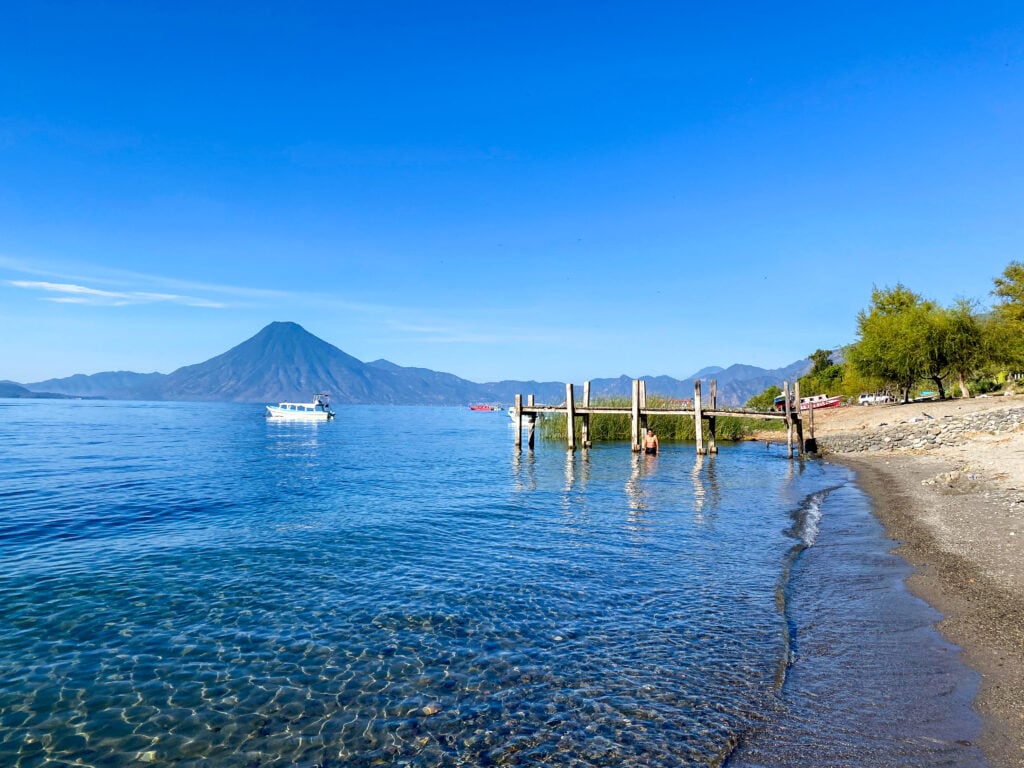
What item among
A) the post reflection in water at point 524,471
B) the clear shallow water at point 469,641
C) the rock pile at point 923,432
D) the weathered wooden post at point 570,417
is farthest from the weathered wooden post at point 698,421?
the clear shallow water at point 469,641

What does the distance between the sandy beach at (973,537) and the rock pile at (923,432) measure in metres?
0.17

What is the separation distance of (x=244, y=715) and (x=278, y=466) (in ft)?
98.4

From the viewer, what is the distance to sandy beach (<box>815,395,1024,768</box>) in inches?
250

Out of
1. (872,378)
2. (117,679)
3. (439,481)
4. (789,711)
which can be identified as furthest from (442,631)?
(872,378)

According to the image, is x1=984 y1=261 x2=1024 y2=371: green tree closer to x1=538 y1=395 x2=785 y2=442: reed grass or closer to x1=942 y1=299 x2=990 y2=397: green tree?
x1=942 y1=299 x2=990 y2=397: green tree

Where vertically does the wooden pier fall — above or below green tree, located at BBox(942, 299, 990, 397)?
below

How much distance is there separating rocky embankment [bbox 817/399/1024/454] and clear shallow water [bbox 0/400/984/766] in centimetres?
1797

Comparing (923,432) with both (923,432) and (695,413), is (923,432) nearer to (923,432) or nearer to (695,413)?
(923,432)

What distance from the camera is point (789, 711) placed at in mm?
6262

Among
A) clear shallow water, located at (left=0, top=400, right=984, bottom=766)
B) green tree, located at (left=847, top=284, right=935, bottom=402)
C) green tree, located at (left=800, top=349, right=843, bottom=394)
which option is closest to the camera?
clear shallow water, located at (left=0, top=400, right=984, bottom=766)

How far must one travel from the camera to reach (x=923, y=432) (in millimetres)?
36062

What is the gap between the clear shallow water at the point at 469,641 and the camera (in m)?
5.91

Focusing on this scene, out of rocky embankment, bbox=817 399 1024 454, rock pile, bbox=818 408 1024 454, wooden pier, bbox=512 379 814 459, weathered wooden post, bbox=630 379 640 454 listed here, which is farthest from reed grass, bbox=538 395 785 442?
rock pile, bbox=818 408 1024 454

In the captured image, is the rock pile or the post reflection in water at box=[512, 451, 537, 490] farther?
the rock pile
